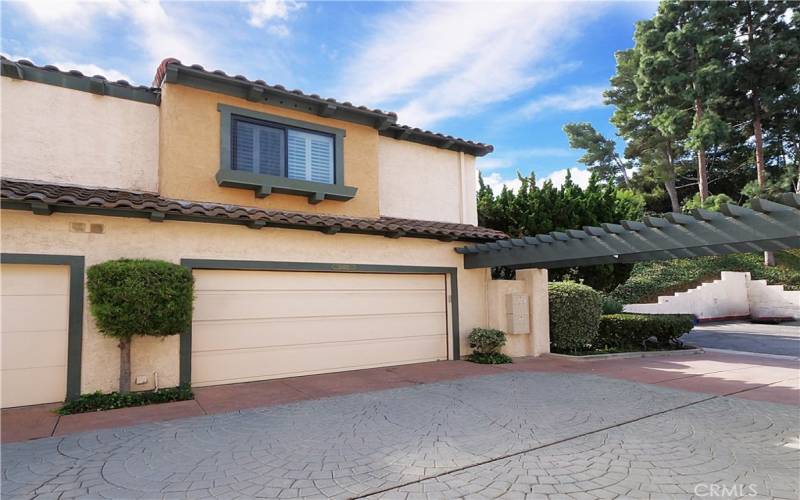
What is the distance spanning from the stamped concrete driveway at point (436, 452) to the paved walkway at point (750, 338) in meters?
8.33

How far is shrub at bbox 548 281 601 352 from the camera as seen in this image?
38.7 ft

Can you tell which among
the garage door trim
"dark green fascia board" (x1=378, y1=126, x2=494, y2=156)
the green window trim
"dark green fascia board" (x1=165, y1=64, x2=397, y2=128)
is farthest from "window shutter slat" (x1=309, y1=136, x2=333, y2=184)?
the garage door trim

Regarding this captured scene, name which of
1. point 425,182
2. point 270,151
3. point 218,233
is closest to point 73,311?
point 218,233

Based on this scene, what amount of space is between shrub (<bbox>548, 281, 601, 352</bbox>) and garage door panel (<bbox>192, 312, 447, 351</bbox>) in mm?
3212

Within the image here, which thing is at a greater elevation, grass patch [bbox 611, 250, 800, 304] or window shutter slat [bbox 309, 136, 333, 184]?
window shutter slat [bbox 309, 136, 333, 184]

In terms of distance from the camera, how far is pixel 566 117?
3734 centimetres

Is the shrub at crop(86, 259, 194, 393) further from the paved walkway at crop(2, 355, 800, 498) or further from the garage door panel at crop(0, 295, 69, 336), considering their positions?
the paved walkway at crop(2, 355, 800, 498)

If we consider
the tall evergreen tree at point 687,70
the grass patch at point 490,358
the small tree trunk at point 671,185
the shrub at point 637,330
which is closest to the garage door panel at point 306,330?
the grass patch at point 490,358

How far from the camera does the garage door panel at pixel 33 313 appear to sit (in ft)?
21.8

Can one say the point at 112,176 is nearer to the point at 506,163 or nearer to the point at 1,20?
the point at 1,20

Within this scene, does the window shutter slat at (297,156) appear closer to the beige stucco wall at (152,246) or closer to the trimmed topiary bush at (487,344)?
the beige stucco wall at (152,246)

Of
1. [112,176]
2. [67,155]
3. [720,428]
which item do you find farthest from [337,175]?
[720,428]

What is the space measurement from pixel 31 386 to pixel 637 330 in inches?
542

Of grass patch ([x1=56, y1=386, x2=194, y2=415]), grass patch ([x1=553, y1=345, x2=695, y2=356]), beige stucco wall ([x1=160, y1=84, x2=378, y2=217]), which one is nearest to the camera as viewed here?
grass patch ([x1=56, y1=386, x2=194, y2=415])
